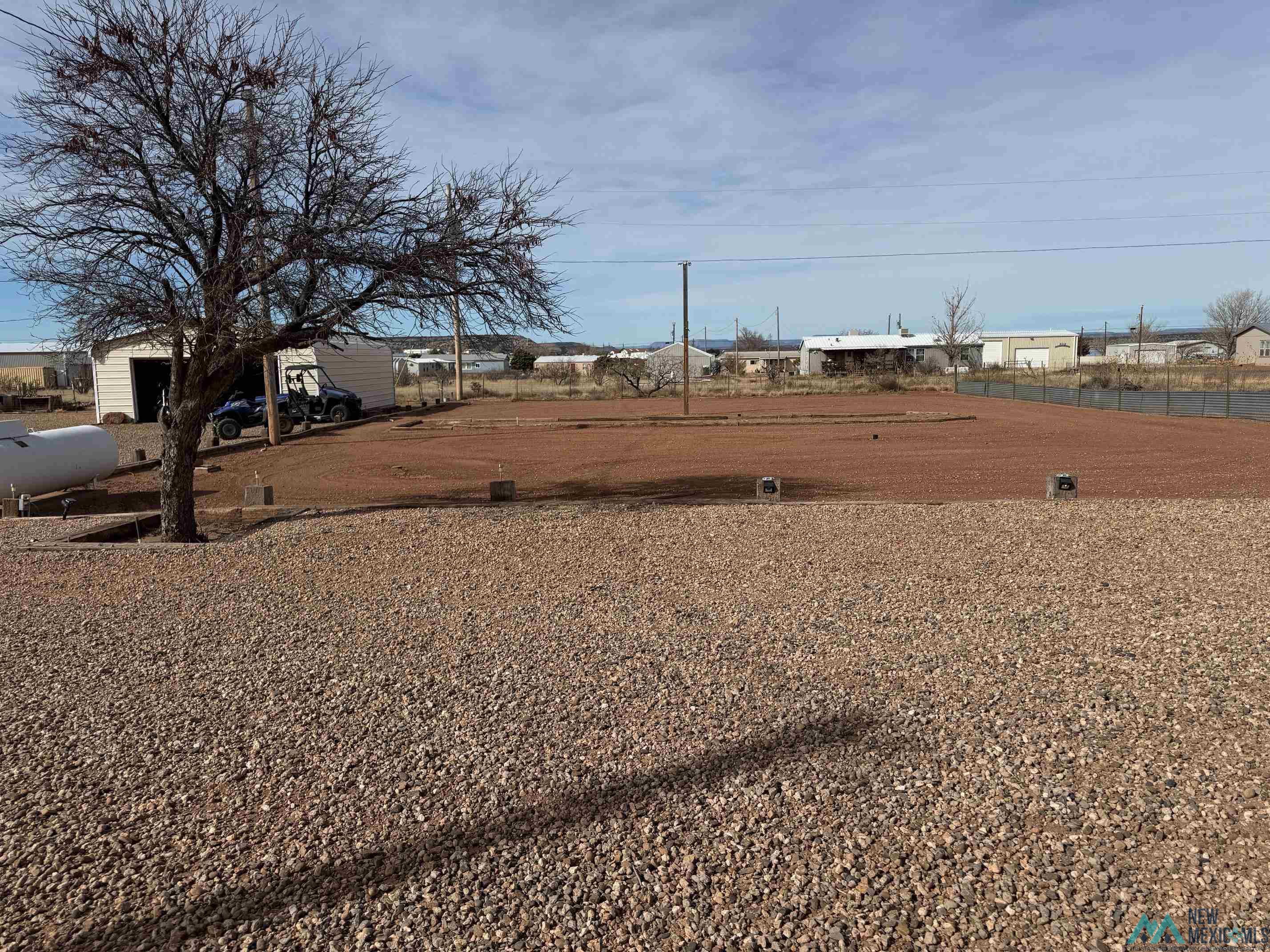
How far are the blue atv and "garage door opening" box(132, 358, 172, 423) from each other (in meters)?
3.54

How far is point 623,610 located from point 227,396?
28.5m

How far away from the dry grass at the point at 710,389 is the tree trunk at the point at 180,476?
39.4m

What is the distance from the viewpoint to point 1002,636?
22.3ft

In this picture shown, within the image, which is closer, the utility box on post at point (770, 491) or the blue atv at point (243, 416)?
the utility box on post at point (770, 491)

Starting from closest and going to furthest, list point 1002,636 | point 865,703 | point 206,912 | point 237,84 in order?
point 206,912
point 865,703
point 1002,636
point 237,84

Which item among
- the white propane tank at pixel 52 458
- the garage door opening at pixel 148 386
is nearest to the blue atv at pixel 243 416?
the garage door opening at pixel 148 386

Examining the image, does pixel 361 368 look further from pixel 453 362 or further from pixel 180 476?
pixel 453 362

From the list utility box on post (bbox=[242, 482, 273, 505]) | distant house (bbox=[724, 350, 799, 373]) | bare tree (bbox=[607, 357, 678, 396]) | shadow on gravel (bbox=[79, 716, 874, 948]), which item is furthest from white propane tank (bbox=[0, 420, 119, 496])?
distant house (bbox=[724, 350, 799, 373])

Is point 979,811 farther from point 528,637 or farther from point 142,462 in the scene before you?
point 142,462

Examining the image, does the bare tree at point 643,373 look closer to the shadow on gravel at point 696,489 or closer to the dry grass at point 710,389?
the dry grass at point 710,389

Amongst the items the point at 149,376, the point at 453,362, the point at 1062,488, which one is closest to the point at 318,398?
the point at 149,376

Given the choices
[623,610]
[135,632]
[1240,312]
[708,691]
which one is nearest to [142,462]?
[135,632]

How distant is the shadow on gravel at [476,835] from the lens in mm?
3574

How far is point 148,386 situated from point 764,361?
9228 cm
